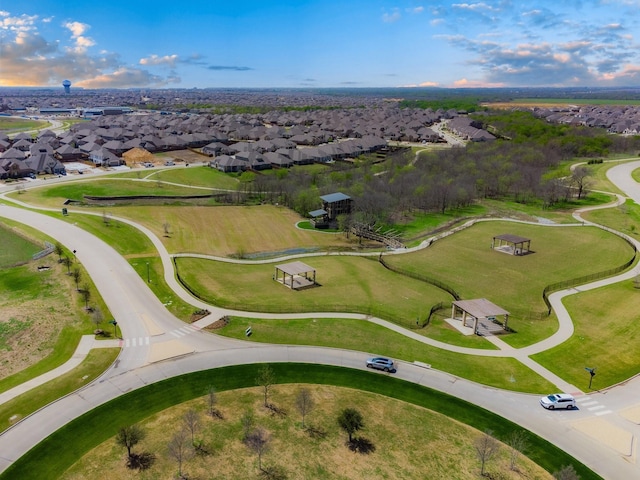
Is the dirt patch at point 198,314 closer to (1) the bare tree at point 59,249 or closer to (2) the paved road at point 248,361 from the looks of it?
(2) the paved road at point 248,361

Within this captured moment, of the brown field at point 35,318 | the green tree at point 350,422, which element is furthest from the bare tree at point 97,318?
the green tree at point 350,422

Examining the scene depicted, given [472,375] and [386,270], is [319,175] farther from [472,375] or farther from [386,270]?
[472,375]

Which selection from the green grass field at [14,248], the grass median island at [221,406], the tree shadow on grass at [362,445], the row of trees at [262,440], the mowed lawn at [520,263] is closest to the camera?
the row of trees at [262,440]

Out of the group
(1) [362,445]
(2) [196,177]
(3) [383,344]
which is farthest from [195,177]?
(1) [362,445]

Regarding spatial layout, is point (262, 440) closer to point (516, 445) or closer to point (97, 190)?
point (516, 445)

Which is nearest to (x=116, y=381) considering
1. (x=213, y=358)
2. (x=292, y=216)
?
(x=213, y=358)
